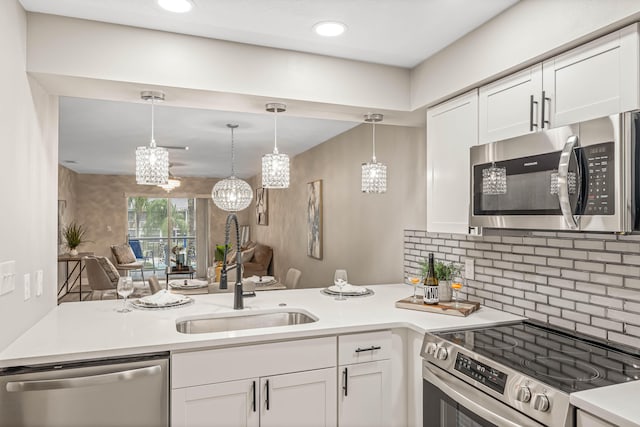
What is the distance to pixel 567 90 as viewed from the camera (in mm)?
1600

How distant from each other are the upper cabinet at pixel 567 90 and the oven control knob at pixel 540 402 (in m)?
0.96

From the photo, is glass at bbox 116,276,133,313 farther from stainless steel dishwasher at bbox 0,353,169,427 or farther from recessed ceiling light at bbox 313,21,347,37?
recessed ceiling light at bbox 313,21,347,37

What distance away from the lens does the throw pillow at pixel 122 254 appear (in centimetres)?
835

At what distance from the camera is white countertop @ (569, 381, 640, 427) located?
3.52 ft

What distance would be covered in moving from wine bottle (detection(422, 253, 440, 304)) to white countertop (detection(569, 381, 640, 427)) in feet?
3.37

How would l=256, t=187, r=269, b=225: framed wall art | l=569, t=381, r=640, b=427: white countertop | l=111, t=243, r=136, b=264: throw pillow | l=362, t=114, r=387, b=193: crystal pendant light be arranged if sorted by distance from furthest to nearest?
1. l=111, t=243, r=136, b=264: throw pillow
2. l=256, t=187, r=269, b=225: framed wall art
3. l=362, t=114, r=387, b=193: crystal pendant light
4. l=569, t=381, r=640, b=427: white countertop

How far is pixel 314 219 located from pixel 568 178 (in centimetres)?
391

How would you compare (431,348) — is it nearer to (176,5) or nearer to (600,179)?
(600,179)

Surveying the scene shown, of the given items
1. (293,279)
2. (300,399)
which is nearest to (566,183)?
(300,399)

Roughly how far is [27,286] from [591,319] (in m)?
2.38

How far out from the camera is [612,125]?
1.34 metres

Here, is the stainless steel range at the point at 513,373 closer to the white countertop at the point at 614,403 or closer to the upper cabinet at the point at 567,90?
the white countertop at the point at 614,403

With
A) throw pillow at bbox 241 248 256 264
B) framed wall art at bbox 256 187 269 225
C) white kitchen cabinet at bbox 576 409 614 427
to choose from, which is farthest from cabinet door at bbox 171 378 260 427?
framed wall art at bbox 256 187 269 225

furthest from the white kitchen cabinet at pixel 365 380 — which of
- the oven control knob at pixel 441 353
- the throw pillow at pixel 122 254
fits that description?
the throw pillow at pixel 122 254
